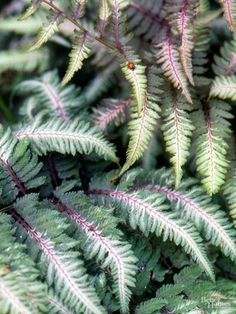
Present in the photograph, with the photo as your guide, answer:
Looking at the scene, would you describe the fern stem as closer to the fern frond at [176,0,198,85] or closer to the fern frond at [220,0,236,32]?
the fern frond at [176,0,198,85]

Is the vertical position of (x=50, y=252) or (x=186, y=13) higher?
(x=186, y=13)

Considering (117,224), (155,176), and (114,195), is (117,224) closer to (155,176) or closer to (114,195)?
(114,195)

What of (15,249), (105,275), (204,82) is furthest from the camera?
(204,82)

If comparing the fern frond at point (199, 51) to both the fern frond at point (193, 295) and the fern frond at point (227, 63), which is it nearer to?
the fern frond at point (227, 63)

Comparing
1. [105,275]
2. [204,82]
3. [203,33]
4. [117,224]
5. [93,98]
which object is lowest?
[105,275]

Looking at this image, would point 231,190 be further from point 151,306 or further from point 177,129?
point 151,306

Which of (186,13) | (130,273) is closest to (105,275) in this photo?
(130,273)

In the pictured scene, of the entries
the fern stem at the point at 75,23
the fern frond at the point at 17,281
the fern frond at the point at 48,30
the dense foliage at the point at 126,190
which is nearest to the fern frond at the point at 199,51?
the dense foliage at the point at 126,190
